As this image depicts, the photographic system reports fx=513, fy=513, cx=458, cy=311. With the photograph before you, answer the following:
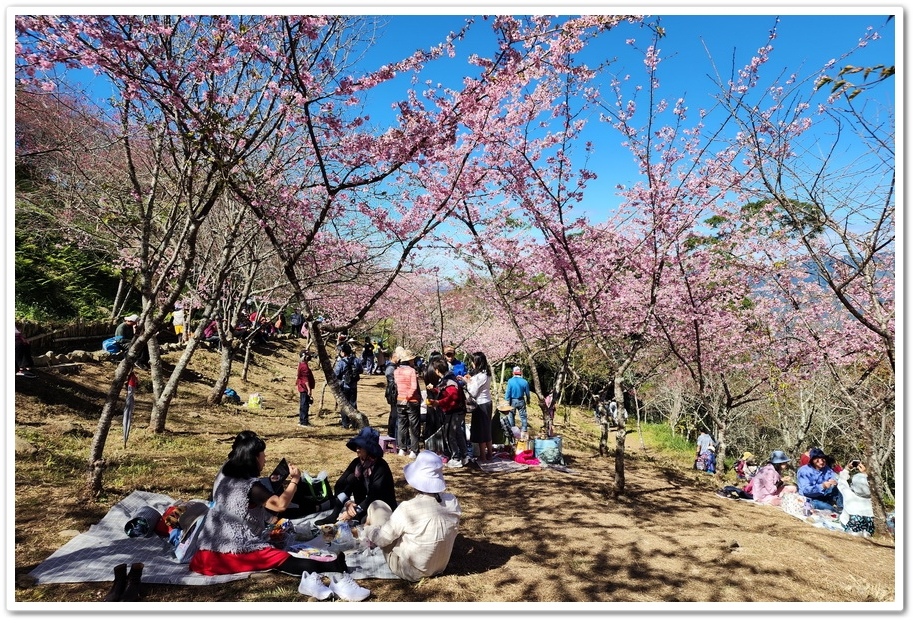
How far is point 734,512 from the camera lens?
21.1ft

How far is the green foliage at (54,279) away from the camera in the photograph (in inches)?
448

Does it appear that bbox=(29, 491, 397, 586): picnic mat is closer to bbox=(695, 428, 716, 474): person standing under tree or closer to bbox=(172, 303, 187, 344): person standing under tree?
bbox=(172, 303, 187, 344): person standing under tree

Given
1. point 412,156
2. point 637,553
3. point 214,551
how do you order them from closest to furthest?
point 214,551 < point 637,553 < point 412,156

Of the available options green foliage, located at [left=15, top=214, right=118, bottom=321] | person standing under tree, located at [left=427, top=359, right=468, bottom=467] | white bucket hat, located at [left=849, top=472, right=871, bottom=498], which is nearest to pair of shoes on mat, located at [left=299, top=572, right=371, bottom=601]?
person standing under tree, located at [left=427, top=359, right=468, bottom=467]

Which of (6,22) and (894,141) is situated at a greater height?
(6,22)

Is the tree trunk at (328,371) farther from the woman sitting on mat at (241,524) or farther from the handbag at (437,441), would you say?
the woman sitting on mat at (241,524)

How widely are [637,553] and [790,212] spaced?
123 inches

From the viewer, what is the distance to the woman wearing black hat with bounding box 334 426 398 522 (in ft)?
13.4

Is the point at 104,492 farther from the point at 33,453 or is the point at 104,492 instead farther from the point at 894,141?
the point at 894,141

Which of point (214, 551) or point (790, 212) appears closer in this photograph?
point (214, 551)

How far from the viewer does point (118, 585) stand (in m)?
2.94

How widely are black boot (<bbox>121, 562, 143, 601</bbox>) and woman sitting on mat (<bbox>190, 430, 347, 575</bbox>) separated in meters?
0.38

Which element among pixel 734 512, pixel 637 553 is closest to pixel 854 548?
pixel 734 512

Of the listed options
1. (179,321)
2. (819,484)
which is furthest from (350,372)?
(179,321)
